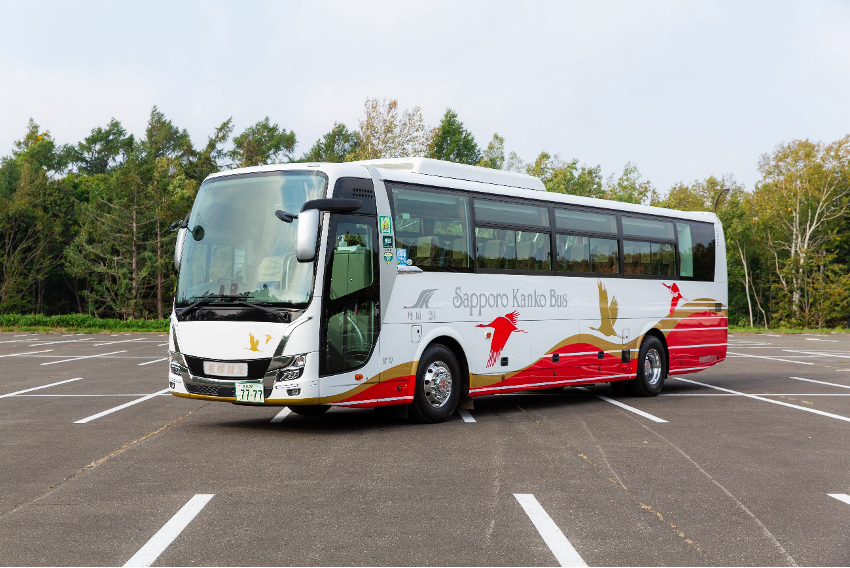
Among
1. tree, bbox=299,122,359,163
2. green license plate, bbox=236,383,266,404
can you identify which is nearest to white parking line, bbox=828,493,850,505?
green license plate, bbox=236,383,266,404

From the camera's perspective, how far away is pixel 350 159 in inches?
2184

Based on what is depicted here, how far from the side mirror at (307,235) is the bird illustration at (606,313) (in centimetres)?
624

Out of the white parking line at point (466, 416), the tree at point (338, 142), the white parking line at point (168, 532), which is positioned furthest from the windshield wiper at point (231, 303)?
the tree at point (338, 142)

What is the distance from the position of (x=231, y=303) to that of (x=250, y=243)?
2.43 ft

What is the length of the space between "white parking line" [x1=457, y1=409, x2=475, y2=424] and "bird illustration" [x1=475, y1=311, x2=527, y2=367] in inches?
30.3

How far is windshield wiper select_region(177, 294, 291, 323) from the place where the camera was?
10.5m

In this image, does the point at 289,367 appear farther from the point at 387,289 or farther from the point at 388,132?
the point at 388,132

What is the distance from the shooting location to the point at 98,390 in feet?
52.8

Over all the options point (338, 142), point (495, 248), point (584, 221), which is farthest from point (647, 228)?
point (338, 142)

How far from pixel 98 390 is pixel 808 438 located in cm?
1153

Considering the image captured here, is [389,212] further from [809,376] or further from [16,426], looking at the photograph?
[809,376]

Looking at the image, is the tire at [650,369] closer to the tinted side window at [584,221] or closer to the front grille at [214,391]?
the tinted side window at [584,221]

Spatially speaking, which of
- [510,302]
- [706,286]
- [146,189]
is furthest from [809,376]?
[146,189]

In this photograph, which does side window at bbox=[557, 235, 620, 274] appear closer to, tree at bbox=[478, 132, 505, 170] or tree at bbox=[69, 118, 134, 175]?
tree at bbox=[478, 132, 505, 170]
